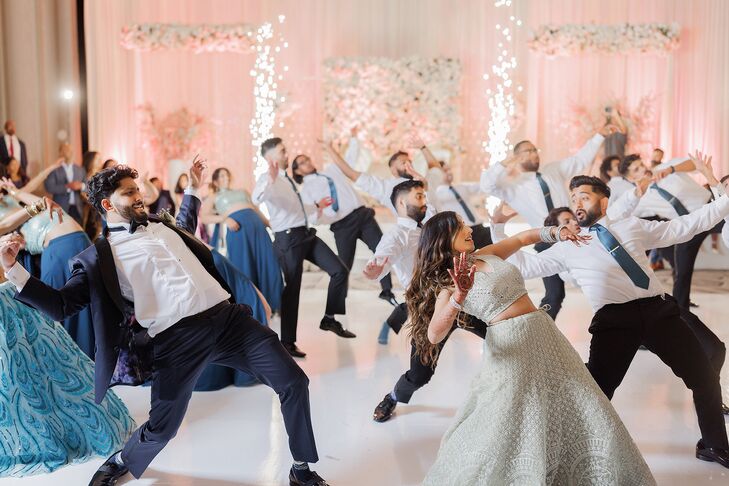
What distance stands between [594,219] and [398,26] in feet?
32.9

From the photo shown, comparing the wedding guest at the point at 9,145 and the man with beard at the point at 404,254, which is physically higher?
the wedding guest at the point at 9,145

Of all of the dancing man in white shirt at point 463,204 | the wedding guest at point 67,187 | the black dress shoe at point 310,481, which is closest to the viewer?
the black dress shoe at point 310,481

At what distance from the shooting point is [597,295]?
11.8 feet

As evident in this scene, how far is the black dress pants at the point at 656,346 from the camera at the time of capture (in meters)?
3.50

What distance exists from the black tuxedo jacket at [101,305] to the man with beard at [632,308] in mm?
1852

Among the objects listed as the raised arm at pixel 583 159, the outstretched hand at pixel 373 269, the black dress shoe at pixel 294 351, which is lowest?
the black dress shoe at pixel 294 351

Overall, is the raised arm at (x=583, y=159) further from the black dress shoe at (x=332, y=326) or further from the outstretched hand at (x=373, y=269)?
the outstretched hand at (x=373, y=269)

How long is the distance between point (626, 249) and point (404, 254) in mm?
1449

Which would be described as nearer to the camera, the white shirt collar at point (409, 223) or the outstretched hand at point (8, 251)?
the outstretched hand at point (8, 251)

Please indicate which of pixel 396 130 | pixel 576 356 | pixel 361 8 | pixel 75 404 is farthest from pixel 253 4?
pixel 576 356

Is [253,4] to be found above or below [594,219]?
above

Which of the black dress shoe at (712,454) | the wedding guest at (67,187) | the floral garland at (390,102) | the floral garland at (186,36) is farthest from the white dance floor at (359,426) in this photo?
the floral garland at (186,36)

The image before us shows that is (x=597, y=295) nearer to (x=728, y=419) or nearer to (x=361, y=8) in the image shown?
(x=728, y=419)

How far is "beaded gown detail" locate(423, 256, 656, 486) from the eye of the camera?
2.88m
